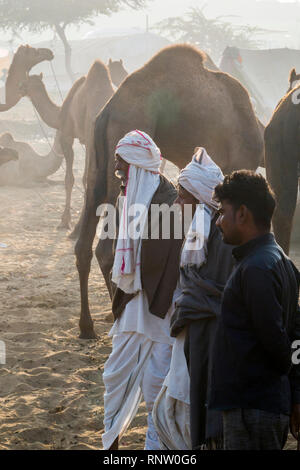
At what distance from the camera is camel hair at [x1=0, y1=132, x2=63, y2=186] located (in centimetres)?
1434

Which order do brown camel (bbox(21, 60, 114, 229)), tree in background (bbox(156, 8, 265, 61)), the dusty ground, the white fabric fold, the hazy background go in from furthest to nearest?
the hazy background < tree in background (bbox(156, 8, 265, 61)) < brown camel (bbox(21, 60, 114, 229)) < the dusty ground < the white fabric fold

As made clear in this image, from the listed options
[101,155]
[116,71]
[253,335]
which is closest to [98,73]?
[116,71]

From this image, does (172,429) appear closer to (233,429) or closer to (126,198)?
(233,429)

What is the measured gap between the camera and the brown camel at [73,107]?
973 cm

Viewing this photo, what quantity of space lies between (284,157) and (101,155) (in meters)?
1.48

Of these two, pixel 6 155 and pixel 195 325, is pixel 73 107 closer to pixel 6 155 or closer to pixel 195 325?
pixel 6 155

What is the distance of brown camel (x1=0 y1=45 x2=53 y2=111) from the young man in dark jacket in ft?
31.7

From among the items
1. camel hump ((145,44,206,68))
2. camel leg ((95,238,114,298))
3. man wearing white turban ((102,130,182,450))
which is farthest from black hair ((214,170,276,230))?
camel hump ((145,44,206,68))

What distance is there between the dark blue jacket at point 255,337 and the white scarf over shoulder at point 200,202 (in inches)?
19.0

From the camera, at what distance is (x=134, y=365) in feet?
11.4

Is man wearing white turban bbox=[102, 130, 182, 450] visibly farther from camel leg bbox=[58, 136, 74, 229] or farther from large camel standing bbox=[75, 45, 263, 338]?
camel leg bbox=[58, 136, 74, 229]

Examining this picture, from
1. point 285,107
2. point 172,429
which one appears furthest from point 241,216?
point 285,107

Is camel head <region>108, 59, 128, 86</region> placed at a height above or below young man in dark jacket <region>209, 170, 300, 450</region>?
below

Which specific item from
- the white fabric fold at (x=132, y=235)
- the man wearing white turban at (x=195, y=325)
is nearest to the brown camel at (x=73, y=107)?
the white fabric fold at (x=132, y=235)
